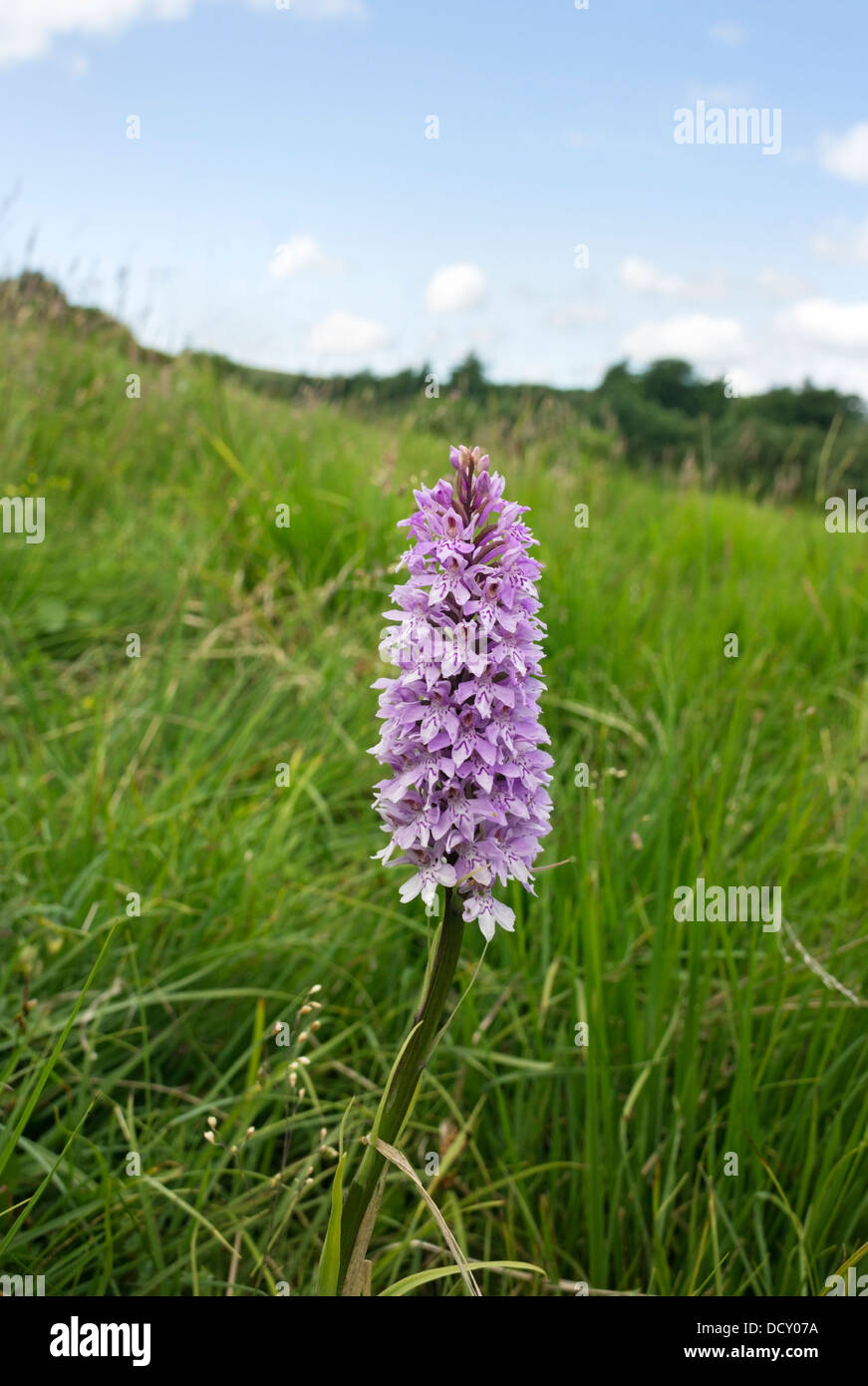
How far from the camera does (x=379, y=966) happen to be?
2936 mm

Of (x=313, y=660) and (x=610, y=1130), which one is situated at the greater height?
(x=313, y=660)

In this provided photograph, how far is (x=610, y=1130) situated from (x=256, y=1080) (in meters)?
0.87

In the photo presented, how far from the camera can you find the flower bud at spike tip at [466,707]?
1463mm

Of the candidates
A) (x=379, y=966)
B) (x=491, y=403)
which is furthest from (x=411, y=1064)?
(x=491, y=403)

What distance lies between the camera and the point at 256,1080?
2391 millimetres

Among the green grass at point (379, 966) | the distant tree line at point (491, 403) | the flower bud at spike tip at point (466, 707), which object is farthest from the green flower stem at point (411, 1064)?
the distant tree line at point (491, 403)

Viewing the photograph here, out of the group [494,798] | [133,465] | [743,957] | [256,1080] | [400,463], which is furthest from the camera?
[133,465]

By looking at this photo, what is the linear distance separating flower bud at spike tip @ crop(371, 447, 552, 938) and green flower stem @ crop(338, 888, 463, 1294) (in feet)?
0.16

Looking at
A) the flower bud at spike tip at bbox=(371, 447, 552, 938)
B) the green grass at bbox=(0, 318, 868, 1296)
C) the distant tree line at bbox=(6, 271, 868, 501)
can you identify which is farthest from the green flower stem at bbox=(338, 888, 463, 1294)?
the distant tree line at bbox=(6, 271, 868, 501)

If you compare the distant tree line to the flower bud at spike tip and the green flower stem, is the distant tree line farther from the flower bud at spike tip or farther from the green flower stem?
the green flower stem

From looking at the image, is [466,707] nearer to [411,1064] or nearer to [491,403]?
[411,1064]

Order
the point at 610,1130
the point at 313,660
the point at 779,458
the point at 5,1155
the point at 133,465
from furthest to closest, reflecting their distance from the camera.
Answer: the point at 779,458 → the point at 133,465 → the point at 313,660 → the point at 610,1130 → the point at 5,1155
